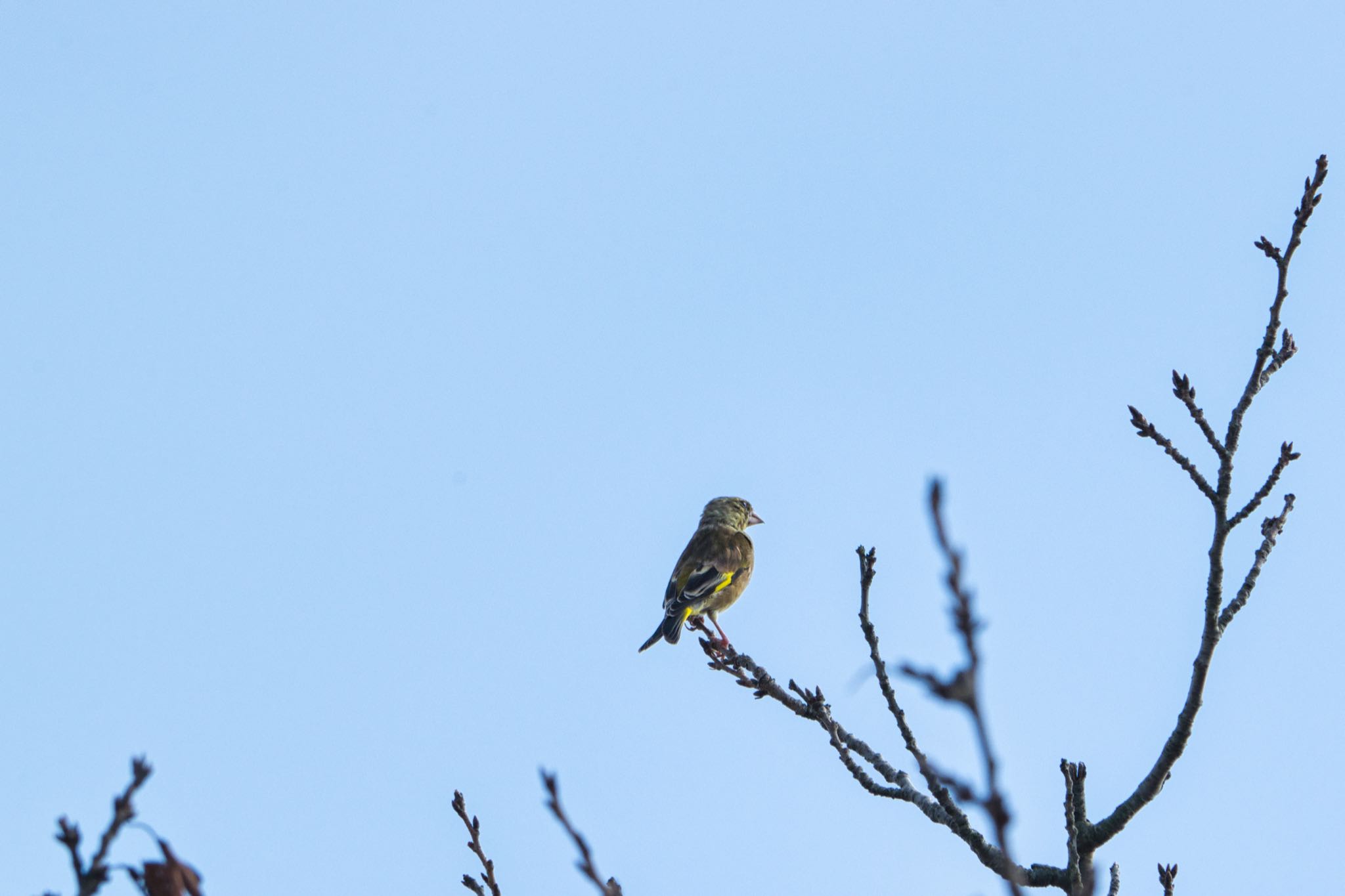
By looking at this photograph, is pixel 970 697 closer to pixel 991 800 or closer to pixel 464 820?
pixel 991 800

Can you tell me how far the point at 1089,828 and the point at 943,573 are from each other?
3100mm

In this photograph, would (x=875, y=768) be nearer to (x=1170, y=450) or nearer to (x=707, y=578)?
(x=1170, y=450)

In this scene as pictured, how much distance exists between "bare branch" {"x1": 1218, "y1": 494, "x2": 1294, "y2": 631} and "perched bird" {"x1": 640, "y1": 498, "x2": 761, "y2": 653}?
557cm

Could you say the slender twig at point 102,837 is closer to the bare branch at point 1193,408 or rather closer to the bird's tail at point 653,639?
the bare branch at point 1193,408

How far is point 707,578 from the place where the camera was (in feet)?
36.0

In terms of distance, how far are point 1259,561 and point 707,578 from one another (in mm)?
6791

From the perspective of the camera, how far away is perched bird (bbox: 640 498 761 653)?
10.5m

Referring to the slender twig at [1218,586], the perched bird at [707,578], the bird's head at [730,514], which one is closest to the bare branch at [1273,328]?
the slender twig at [1218,586]

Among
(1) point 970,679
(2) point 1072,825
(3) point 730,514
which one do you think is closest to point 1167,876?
(2) point 1072,825

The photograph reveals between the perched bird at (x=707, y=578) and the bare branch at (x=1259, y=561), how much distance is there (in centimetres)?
557

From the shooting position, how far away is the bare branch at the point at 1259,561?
4.20 metres

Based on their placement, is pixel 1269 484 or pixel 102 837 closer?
pixel 102 837

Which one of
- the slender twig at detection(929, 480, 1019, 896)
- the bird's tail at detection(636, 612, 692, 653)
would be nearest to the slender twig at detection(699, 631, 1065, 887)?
the slender twig at detection(929, 480, 1019, 896)

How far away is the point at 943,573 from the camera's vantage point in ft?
5.12
